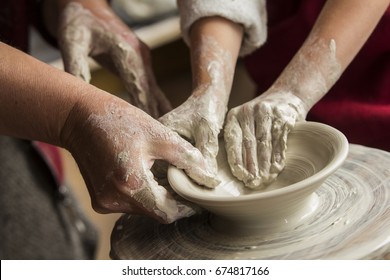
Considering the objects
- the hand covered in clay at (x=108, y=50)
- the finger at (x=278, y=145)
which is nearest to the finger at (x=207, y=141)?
the finger at (x=278, y=145)

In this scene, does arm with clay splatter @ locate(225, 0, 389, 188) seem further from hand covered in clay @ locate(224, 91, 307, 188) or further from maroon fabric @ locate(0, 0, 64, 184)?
maroon fabric @ locate(0, 0, 64, 184)

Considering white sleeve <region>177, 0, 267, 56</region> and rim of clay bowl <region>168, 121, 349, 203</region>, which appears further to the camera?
white sleeve <region>177, 0, 267, 56</region>

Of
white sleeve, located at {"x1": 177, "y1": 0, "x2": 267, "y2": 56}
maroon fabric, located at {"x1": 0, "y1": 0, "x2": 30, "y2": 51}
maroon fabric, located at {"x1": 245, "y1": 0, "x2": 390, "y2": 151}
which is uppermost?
white sleeve, located at {"x1": 177, "y1": 0, "x2": 267, "y2": 56}

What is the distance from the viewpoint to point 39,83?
1.13 meters

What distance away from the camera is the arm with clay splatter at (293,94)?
112 centimetres

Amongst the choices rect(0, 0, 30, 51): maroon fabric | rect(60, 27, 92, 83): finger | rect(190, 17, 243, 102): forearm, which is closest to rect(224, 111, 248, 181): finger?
rect(190, 17, 243, 102): forearm

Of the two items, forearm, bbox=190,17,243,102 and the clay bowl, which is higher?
forearm, bbox=190,17,243,102

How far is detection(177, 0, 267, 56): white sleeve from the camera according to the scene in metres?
1.32

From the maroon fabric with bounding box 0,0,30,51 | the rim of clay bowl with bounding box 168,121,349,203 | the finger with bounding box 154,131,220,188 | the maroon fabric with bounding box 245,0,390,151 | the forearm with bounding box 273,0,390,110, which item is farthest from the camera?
the maroon fabric with bounding box 0,0,30,51

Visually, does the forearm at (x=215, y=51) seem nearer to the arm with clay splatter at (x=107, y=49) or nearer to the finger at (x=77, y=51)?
the arm with clay splatter at (x=107, y=49)

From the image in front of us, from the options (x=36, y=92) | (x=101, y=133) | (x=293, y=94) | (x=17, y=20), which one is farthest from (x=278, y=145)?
(x=17, y=20)

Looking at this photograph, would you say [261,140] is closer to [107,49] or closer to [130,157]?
[130,157]

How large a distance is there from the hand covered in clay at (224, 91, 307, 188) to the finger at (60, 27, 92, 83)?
430 mm

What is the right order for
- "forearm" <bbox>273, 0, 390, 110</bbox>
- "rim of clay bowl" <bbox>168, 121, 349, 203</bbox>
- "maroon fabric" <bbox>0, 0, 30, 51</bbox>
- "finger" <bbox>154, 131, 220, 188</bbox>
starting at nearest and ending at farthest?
"rim of clay bowl" <bbox>168, 121, 349, 203</bbox> → "finger" <bbox>154, 131, 220, 188</bbox> → "forearm" <bbox>273, 0, 390, 110</bbox> → "maroon fabric" <bbox>0, 0, 30, 51</bbox>
